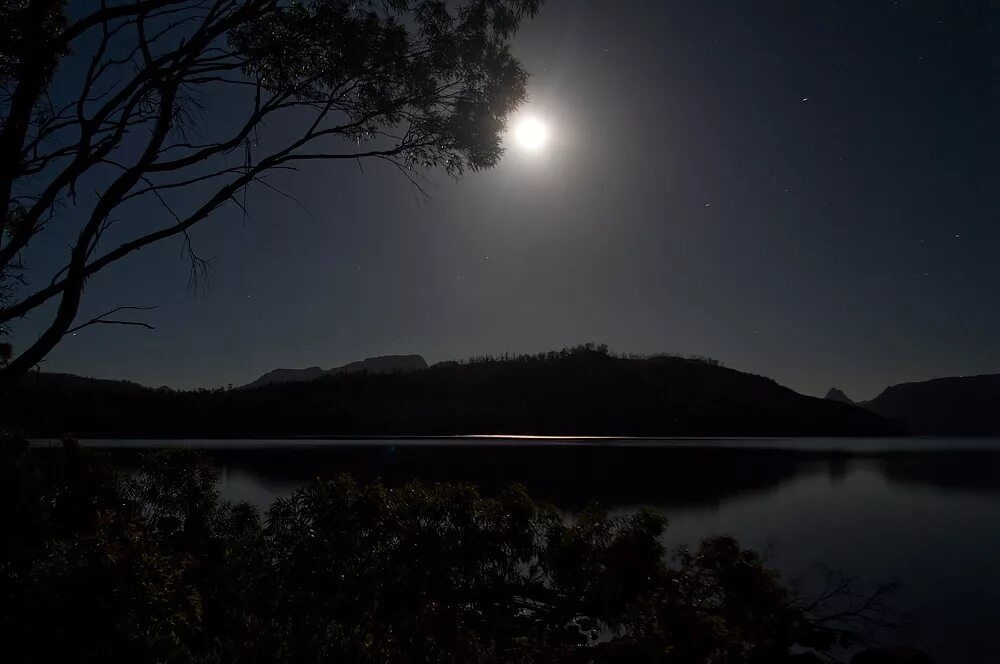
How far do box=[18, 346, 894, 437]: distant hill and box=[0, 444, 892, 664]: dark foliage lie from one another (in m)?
103

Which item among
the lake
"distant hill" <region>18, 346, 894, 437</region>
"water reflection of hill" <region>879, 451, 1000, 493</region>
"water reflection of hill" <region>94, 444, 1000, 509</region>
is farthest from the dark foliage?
"distant hill" <region>18, 346, 894, 437</region>

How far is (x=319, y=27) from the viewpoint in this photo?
33.1 ft

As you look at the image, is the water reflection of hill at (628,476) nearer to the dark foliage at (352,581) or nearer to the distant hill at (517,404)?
the dark foliage at (352,581)

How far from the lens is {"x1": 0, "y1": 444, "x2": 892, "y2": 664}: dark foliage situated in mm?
4355

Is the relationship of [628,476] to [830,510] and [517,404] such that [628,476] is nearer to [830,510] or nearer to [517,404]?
[830,510]

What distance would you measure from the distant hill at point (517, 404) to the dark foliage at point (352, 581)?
338ft

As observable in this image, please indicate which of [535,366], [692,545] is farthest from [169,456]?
[535,366]

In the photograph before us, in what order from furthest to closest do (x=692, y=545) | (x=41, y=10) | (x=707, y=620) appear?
1. (x=692, y=545)
2. (x=41, y=10)
3. (x=707, y=620)

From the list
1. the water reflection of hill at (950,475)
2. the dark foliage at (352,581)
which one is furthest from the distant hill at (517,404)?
the dark foliage at (352,581)

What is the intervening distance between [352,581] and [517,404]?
110m

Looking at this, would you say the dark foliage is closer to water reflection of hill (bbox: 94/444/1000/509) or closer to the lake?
the lake

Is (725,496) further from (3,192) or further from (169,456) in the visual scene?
(3,192)

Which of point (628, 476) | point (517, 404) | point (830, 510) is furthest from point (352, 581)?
point (517, 404)

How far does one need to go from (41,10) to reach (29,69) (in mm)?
911
